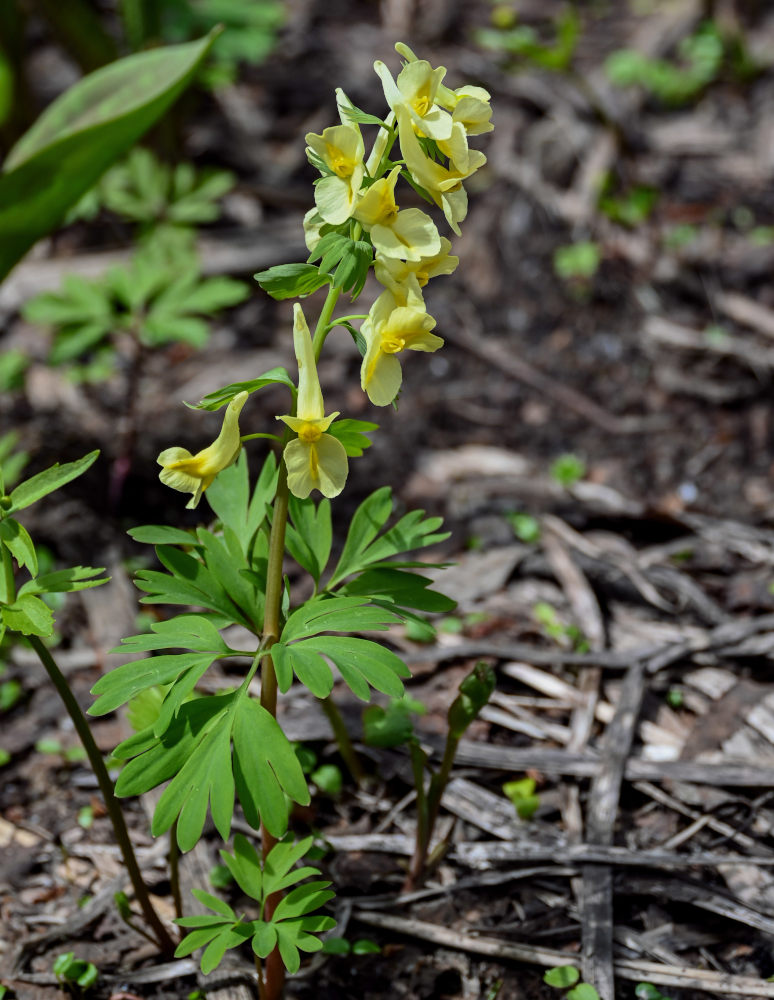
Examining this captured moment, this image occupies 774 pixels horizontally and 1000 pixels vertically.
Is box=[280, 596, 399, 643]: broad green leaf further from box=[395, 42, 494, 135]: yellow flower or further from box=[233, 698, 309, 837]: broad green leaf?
box=[395, 42, 494, 135]: yellow flower

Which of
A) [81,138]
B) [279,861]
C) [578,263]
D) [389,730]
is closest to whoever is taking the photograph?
[279,861]

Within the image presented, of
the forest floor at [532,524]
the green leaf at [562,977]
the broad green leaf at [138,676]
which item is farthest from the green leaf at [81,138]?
the green leaf at [562,977]

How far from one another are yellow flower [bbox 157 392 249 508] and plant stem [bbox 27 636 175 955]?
1.05 ft

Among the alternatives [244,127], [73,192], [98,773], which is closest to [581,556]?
[98,773]

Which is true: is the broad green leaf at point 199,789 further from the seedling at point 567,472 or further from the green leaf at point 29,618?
the seedling at point 567,472

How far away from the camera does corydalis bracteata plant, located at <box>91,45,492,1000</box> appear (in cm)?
121

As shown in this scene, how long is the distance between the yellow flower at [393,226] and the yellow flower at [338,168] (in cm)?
3

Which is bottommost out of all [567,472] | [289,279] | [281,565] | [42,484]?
[567,472]

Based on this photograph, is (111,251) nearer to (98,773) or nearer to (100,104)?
(100,104)

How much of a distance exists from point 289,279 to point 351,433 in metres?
0.25

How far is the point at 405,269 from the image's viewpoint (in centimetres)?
126

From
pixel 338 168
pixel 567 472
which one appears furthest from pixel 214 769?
pixel 567 472

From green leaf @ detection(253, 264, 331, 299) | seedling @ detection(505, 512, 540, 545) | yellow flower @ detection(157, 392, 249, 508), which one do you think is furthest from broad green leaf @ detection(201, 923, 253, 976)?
seedling @ detection(505, 512, 540, 545)

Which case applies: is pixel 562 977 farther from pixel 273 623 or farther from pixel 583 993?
pixel 273 623
